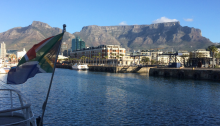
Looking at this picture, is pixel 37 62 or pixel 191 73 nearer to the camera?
pixel 37 62

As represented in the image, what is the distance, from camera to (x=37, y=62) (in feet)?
34.8

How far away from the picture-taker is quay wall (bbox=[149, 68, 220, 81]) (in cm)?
6922

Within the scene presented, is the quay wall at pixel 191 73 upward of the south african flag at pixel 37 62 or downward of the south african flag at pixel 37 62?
downward

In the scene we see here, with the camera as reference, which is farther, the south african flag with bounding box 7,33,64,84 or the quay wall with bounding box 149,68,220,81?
the quay wall with bounding box 149,68,220,81

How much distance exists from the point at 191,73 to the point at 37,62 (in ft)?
243

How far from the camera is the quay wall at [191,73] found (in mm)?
69225

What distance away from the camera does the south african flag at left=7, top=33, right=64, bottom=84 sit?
1047cm

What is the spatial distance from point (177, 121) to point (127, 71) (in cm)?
9509

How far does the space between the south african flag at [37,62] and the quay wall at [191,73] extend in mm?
68212

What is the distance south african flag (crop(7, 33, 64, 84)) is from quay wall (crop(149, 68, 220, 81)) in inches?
2686

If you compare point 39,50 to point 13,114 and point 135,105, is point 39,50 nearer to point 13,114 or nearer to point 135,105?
A: point 13,114

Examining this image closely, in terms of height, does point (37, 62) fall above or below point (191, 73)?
above

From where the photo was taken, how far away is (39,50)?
10812 millimetres

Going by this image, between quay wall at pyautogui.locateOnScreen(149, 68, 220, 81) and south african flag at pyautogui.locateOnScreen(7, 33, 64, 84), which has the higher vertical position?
south african flag at pyautogui.locateOnScreen(7, 33, 64, 84)
